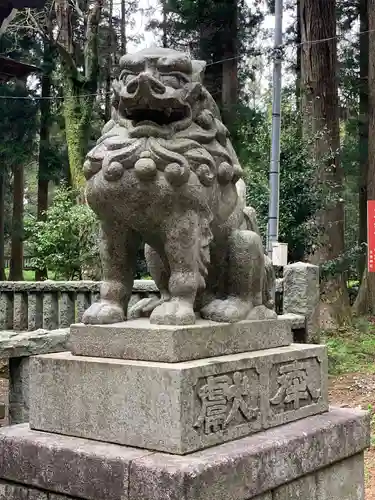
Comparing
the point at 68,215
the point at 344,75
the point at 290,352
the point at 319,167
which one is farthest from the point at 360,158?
the point at 290,352

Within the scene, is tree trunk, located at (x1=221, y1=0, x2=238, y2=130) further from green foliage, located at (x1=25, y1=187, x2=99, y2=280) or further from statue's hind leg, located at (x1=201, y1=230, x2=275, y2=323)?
statue's hind leg, located at (x1=201, y1=230, x2=275, y2=323)

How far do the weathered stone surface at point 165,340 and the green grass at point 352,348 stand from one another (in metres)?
6.54

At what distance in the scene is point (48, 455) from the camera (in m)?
2.83

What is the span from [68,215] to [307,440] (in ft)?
28.3

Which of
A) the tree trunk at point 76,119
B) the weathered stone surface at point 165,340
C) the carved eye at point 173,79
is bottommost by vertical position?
the weathered stone surface at point 165,340

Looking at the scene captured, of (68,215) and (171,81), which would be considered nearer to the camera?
(171,81)

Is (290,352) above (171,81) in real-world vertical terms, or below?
below

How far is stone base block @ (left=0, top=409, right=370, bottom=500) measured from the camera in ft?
8.13

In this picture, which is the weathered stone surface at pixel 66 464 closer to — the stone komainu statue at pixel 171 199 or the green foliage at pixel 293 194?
the stone komainu statue at pixel 171 199

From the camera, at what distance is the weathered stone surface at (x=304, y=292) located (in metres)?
7.28

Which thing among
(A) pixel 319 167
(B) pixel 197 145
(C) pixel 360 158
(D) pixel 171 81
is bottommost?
(B) pixel 197 145

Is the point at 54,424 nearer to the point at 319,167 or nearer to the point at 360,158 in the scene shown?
the point at 319,167

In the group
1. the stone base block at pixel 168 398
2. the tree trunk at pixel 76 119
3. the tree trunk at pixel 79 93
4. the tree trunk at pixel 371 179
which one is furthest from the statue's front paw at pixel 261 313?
the tree trunk at pixel 371 179

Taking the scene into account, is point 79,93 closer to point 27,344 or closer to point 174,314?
point 27,344
